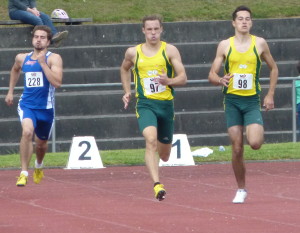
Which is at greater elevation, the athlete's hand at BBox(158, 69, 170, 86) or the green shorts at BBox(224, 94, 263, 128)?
the athlete's hand at BBox(158, 69, 170, 86)

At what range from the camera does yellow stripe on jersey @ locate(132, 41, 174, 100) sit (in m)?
11.8

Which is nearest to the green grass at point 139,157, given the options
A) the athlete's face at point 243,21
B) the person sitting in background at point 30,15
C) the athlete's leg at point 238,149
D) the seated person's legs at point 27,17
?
the person sitting in background at point 30,15

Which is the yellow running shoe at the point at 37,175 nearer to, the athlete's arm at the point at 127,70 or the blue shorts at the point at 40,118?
the blue shorts at the point at 40,118

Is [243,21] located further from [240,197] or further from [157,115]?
[240,197]

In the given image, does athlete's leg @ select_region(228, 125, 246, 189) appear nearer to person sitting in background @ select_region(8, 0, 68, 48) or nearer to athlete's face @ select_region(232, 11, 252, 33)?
athlete's face @ select_region(232, 11, 252, 33)

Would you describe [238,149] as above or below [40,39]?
below

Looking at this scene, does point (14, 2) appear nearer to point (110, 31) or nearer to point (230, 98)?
point (110, 31)

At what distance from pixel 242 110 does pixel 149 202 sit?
4.80ft

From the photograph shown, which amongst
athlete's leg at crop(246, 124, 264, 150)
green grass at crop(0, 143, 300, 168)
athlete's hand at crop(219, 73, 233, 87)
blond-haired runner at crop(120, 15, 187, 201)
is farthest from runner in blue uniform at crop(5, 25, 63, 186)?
green grass at crop(0, 143, 300, 168)

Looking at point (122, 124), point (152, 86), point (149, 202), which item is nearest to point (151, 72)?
point (152, 86)

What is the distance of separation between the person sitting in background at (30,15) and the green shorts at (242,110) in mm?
9941

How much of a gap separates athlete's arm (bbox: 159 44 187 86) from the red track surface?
133 cm

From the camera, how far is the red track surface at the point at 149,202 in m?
9.76

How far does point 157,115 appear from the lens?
469 inches
